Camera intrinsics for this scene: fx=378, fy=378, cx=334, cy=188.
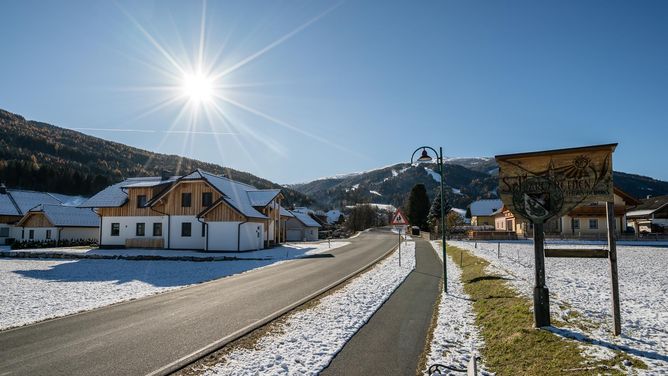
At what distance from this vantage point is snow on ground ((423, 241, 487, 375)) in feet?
22.8

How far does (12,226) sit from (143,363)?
193 ft

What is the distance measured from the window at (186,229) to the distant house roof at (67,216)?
70.1 ft

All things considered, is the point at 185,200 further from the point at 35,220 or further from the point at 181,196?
the point at 35,220

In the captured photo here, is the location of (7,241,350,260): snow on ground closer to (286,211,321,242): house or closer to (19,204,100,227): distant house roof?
(19,204,100,227): distant house roof

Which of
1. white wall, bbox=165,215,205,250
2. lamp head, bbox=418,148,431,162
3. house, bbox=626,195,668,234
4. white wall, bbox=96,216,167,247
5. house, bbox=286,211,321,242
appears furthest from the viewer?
house, bbox=286,211,321,242

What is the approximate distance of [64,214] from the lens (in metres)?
49.5

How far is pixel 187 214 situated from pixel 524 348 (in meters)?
36.0

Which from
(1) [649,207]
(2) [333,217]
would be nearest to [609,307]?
(1) [649,207]

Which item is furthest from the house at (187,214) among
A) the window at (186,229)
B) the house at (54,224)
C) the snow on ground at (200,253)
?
the house at (54,224)

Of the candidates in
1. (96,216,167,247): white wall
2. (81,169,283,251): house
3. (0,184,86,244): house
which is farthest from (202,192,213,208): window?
(0,184,86,244): house

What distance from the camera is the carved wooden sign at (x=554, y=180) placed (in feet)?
25.1

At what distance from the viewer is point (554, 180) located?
795 cm

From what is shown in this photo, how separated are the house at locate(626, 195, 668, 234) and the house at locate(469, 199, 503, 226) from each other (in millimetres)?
28887

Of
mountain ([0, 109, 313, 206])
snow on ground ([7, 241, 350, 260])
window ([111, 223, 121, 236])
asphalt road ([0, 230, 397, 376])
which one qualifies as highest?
mountain ([0, 109, 313, 206])
